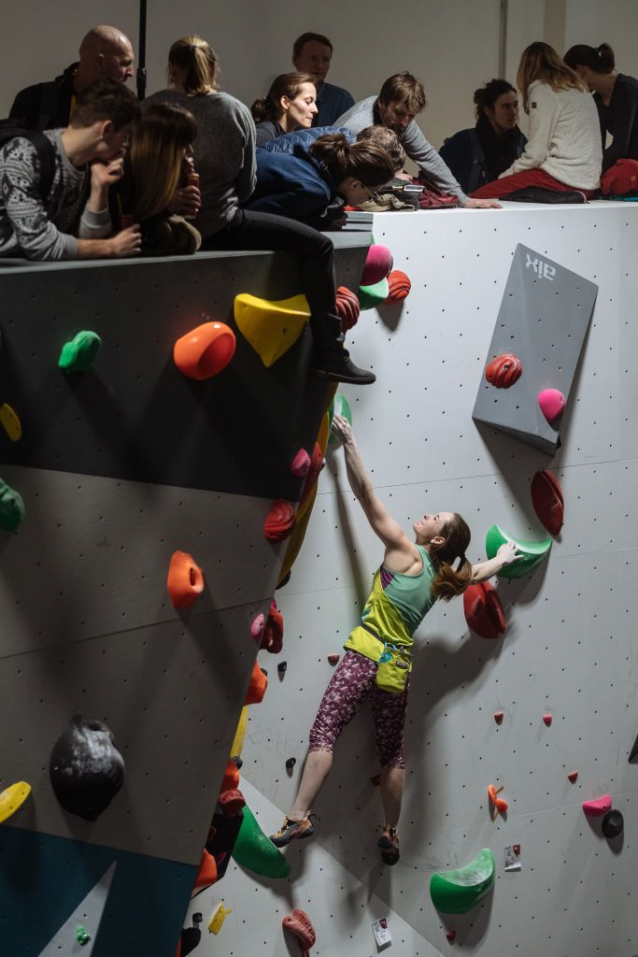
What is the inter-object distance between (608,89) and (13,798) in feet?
14.7

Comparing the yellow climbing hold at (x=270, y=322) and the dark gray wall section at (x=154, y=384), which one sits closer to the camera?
the dark gray wall section at (x=154, y=384)

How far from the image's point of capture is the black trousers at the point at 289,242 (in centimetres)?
364

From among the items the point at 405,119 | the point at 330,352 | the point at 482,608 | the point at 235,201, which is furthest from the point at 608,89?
the point at 235,201

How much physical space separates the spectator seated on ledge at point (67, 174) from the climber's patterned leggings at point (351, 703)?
236 centimetres

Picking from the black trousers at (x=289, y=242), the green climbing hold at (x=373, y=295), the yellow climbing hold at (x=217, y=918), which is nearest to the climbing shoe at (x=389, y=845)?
the yellow climbing hold at (x=217, y=918)

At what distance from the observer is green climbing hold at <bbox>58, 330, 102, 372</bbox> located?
125 inches

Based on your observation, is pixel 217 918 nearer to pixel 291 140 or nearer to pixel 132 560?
pixel 132 560

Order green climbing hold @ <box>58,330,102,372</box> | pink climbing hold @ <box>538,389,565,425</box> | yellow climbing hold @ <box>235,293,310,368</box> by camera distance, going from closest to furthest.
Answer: green climbing hold @ <box>58,330,102,372</box>, yellow climbing hold @ <box>235,293,310,368</box>, pink climbing hold @ <box>538,389,565,425</box>

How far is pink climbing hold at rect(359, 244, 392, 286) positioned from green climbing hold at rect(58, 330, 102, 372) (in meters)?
1.56

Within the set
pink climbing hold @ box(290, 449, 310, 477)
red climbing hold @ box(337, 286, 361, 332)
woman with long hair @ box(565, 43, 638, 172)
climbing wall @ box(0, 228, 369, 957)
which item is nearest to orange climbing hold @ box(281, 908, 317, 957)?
climbing wall @ box(0, 228, 369, 957)

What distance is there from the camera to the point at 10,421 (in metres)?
3.16

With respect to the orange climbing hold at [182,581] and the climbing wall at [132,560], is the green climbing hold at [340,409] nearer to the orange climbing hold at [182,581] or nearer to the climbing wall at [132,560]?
the climbing wall at [132,560]

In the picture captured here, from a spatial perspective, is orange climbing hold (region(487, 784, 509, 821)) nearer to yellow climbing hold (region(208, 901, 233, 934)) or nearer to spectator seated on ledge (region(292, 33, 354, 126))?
yellow climbing hold (region(208, 901, 233, 934))

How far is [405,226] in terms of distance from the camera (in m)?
5.05
